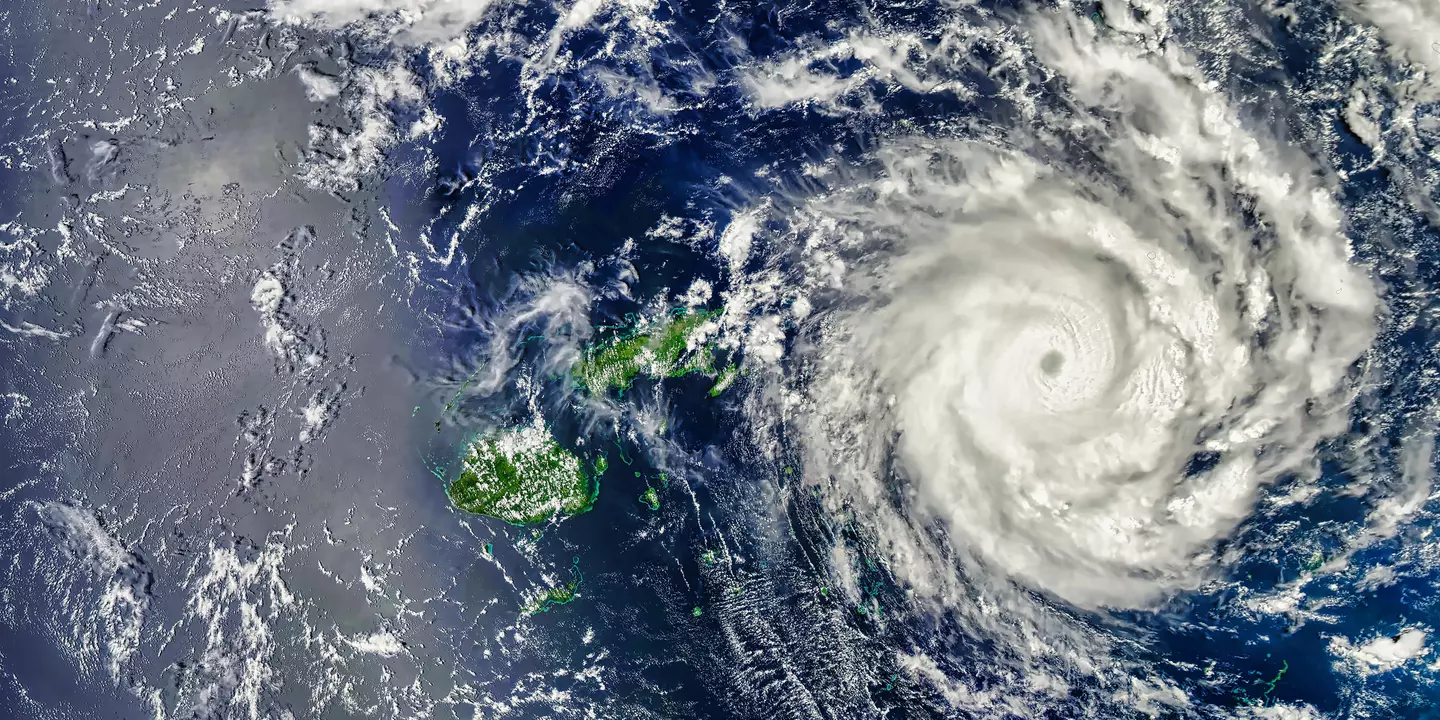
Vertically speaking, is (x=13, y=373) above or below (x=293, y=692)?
above

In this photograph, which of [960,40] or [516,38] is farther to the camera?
[516,38]

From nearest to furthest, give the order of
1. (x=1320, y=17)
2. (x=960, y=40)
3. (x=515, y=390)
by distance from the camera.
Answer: (x=1320, y=17) → (x=960, y=40) → (x=515, y=390)

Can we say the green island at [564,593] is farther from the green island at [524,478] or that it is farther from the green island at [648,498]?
the green island at [648,498]

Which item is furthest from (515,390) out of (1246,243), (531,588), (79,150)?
(1246,243)

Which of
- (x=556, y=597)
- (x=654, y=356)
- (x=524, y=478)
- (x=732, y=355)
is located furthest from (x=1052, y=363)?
(x=556, y=597)

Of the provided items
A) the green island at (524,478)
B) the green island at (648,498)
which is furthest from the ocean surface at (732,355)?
the green island at (524,478)

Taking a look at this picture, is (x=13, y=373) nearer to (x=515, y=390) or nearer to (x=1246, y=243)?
(x=515, y=390)

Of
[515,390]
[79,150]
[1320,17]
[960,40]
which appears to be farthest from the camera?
[79,150]
